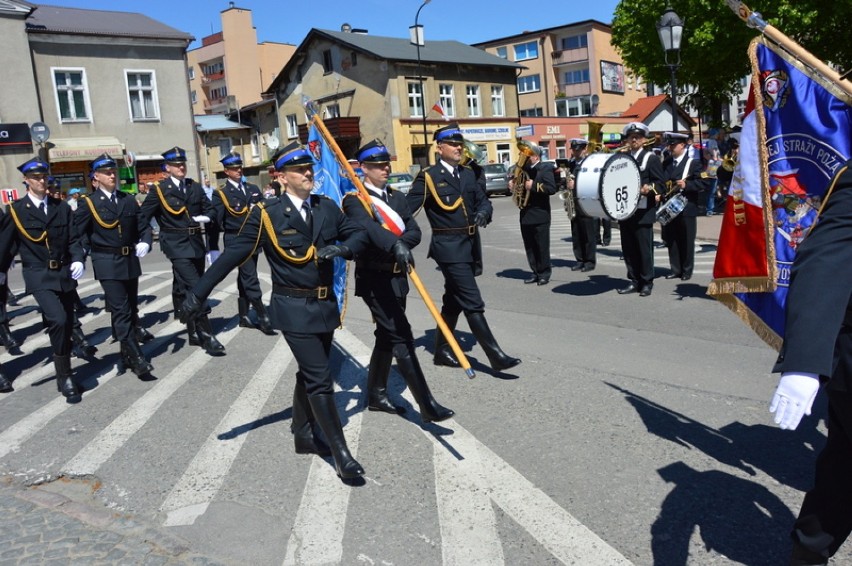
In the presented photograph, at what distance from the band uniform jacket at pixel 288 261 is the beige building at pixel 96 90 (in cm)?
2889

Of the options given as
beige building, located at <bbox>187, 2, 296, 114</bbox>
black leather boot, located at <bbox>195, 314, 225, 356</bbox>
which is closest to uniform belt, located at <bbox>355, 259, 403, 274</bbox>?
black leather boot, located at <bbox>195, 314, 225, 356</bbox>

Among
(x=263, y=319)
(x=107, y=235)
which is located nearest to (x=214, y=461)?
(x=107, y=235)

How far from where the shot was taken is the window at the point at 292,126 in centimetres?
5269

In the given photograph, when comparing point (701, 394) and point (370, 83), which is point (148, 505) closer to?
point (701, 394)

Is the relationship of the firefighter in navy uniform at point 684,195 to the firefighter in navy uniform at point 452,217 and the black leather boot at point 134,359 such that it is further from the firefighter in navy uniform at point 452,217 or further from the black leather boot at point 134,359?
the black leather boot at point 134,359

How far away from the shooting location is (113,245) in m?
7.94

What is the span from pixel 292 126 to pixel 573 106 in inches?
1036

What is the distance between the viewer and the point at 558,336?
327 inches

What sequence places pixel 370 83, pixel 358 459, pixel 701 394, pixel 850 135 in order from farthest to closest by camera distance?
pixel 370 83, pixel 701 394, pixel 358 459, pixel 850 135

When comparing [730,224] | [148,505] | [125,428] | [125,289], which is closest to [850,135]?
[730,224]

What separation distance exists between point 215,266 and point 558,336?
14.9 ft

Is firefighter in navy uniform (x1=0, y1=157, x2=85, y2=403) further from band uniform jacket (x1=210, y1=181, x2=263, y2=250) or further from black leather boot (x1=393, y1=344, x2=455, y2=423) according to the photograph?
black leather boot (x1=393, y1=344, x2=455, y2=423)

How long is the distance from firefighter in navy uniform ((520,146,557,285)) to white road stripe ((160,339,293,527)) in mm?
5542

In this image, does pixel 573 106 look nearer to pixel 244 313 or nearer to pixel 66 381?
pixel 244 313
